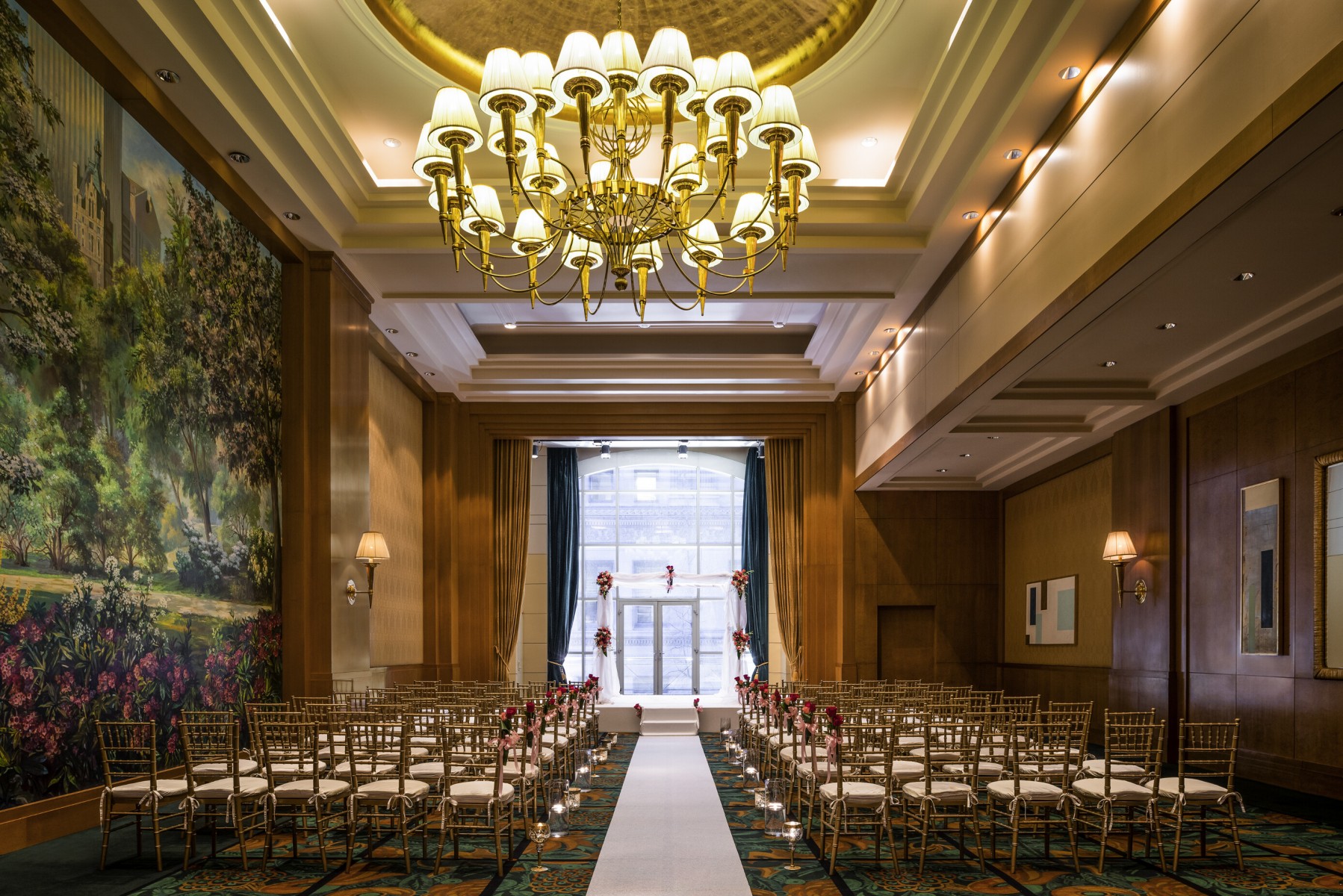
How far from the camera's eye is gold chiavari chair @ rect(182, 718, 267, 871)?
6.04 m

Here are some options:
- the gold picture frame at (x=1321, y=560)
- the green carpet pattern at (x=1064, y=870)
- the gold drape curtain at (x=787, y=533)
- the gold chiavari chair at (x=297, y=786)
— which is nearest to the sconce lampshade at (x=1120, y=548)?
the gold picture frame at (x=1321, y=560)

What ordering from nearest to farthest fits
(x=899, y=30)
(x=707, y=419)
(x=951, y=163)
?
(x=899, y=30) < (x=951, y=163) < (x=707, y=419)

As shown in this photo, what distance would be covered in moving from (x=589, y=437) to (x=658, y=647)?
19.6 feet

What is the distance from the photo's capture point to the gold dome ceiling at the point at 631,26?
754 cm

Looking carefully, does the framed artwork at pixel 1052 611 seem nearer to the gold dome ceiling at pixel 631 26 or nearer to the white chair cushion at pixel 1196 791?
the white chair cushion at pixel 1196 791

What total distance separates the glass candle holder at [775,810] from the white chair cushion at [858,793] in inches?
36.6

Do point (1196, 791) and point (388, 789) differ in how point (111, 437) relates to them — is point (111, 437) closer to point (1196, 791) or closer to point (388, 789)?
point (388, 789)

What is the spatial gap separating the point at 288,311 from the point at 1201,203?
25.8ft

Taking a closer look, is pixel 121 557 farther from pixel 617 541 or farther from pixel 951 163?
pixel 617 541

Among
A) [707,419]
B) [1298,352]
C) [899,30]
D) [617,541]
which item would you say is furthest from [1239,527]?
[617,541]

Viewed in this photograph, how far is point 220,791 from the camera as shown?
19.9 ft

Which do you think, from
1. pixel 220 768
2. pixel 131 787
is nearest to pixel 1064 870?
pixel 220 768

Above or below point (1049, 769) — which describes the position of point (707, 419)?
above

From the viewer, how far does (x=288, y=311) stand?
1004cm
